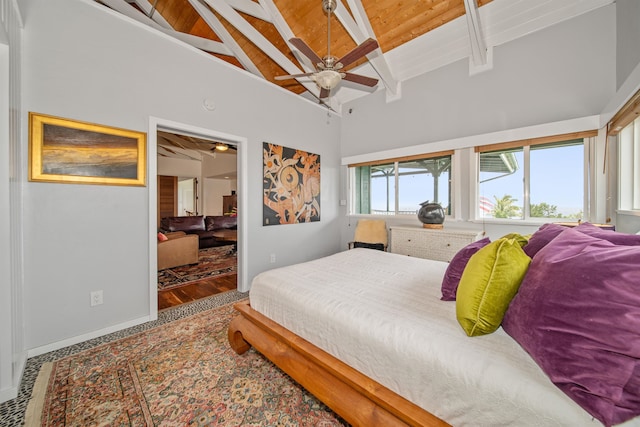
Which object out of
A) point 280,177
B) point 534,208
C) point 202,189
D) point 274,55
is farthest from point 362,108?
point 202,189

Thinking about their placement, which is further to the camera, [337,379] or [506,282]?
[337,379]

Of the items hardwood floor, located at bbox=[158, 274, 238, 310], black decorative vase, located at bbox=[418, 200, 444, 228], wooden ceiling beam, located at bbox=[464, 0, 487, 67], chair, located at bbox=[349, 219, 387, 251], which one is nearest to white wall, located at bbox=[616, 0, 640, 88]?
wooden ceiling beam, located at bbox=[464, 0, 487, 67]

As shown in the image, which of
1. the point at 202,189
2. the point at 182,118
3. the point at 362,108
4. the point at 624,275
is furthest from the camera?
the point at 202,189

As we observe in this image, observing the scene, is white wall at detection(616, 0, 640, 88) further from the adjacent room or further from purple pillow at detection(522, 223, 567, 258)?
purple pillow at detection(522, 223, 567, 258)

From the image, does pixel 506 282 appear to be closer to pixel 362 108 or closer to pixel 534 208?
pixel 534 208

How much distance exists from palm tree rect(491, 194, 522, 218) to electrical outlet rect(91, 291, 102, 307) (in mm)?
4508

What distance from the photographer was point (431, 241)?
3.29m

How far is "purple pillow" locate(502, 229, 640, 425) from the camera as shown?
2.12ft

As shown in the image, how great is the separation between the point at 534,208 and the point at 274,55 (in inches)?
160

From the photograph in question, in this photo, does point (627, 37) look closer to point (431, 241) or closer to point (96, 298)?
point (431, 241)

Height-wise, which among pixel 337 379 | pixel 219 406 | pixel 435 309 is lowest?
pixel 219 406

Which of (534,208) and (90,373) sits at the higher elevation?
(534,208)

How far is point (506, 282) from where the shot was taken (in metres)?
1.00

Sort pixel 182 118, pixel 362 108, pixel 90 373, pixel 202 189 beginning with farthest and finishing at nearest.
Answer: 1. pixel 202 189
2. pixel 362 108
3. pixel 182 118
4. pixel 90 373
